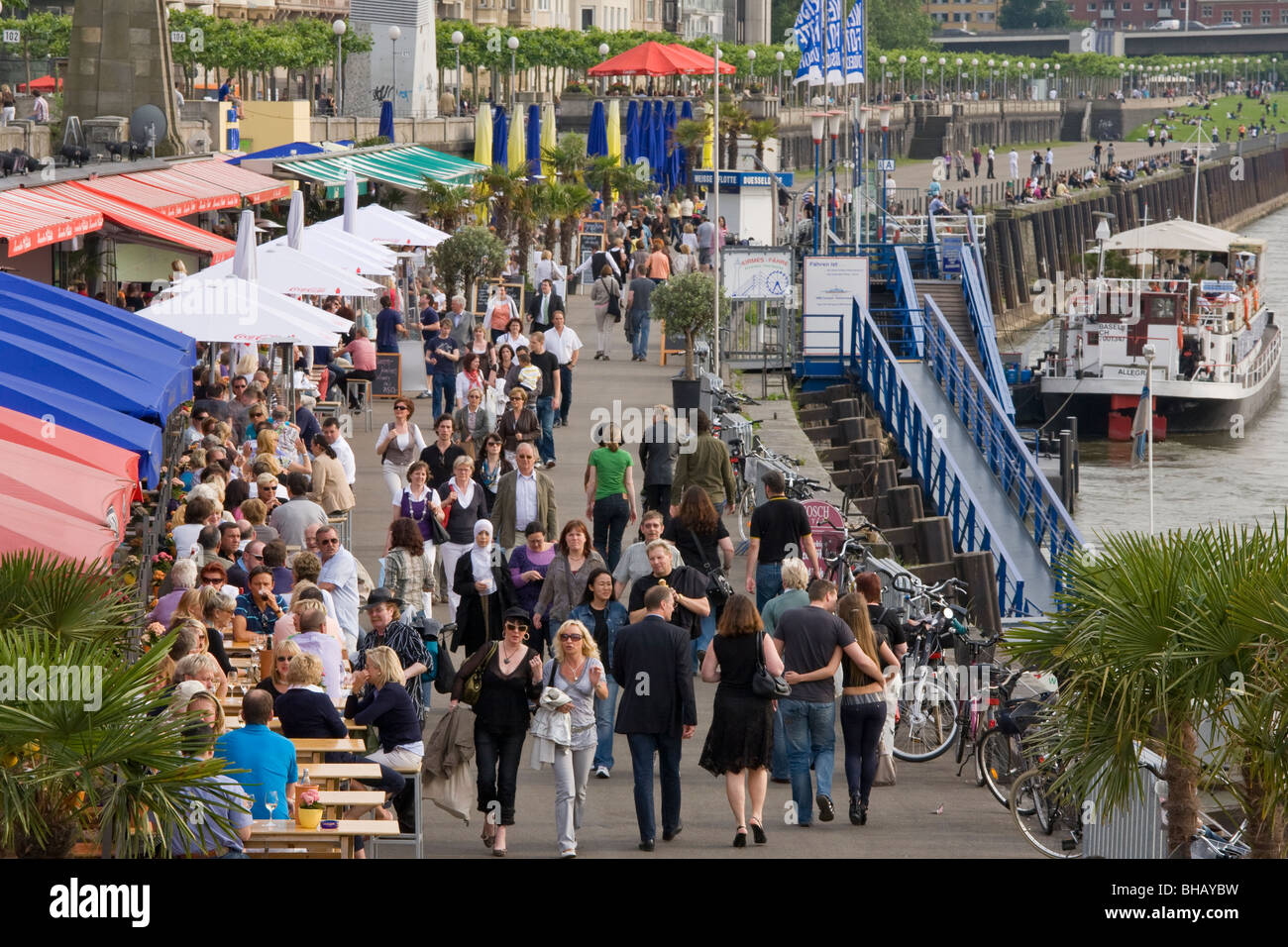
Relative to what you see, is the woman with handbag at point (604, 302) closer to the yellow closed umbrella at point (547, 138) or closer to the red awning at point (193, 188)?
the red awning at point (193, 188)

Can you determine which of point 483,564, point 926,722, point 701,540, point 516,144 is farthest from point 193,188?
point 516,144

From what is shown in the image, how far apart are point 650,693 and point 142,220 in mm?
Result: 13254

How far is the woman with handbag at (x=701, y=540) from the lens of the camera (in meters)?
12.8

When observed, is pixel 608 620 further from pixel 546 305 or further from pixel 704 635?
pixel 546 305

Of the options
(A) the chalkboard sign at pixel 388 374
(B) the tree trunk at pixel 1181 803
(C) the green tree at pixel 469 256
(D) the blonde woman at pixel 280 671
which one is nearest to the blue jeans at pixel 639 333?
(C) the green tree at pixel 469 256

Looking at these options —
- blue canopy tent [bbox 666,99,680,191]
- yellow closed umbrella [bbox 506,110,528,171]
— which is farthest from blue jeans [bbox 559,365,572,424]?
blue canopy tent [bbox 666,99,680,191]

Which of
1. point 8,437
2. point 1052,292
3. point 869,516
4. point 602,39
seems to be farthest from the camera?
point 602,39

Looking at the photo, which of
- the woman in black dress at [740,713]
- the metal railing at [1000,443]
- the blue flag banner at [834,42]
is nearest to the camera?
the woman in black dress at [740,713]

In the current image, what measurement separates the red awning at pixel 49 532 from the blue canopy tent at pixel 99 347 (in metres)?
3.05
